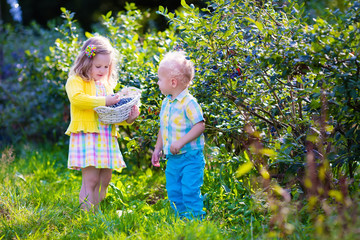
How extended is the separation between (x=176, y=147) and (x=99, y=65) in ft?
3.22

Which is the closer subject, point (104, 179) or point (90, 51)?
point (90, 51)

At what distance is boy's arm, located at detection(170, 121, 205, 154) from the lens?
119 inches

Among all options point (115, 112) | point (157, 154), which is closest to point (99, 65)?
point (115, 112)

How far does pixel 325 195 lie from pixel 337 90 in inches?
33.4

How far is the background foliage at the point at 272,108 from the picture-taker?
2441 mm

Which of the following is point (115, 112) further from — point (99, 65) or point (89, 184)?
point (89, 184)

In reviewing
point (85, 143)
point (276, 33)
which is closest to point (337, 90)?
point (276, 33)

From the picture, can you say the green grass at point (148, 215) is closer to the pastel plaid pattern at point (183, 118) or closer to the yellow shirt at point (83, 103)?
the pastel plaid pattern at point (183, 118)

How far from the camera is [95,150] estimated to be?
345 centimetres

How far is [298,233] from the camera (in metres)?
2.48

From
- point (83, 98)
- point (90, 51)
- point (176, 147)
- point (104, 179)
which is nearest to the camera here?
point (176, 147)

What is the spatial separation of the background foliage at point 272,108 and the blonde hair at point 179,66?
0.09 m

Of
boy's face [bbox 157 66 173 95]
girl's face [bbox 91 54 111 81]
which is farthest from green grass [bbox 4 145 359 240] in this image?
girl's face [bbox 91 54 111 81]

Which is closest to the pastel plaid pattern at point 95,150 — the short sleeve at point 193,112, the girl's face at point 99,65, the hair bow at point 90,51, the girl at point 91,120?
the girl at point 91,120
